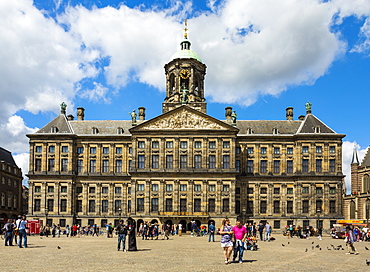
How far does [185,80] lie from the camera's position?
82312 millimetres

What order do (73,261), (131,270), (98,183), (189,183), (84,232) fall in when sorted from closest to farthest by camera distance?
(131,270) → (73,261) → (84,232) → (189,183) → (98,183)

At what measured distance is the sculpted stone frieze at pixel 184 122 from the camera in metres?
73.8

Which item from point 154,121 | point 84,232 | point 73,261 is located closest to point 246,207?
point 154,121

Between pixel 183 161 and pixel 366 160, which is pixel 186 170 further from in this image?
pixel 366 160

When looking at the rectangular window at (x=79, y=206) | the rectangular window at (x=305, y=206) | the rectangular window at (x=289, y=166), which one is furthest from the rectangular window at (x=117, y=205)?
the rectangular window at (x=305, y=206)

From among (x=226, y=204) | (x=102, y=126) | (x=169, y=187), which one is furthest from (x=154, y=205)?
(x=102, y=126)

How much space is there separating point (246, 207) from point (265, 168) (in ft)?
23.7

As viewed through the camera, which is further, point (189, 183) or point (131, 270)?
point (189, 183)

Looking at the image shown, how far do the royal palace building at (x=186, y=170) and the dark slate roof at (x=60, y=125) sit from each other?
0.17 m

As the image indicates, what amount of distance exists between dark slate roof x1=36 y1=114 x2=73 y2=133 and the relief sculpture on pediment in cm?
1521

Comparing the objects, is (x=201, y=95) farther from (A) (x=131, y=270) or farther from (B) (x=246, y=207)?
(A) (x=131, y=270)

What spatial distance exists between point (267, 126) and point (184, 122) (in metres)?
16.0

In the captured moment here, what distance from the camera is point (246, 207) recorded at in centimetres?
7700

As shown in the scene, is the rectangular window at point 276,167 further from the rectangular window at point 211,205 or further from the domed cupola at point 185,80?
the domed cupola at point 185,80
